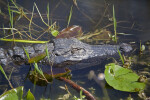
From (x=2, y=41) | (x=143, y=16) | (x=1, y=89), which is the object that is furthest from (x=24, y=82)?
(x=143, y=16)

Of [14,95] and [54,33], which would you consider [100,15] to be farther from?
[14,95]

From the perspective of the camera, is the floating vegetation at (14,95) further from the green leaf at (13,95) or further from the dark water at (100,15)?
the dark water at (100,15)

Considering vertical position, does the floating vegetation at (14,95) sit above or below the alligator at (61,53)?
below

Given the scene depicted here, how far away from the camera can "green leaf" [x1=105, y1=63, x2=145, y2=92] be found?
1881mm

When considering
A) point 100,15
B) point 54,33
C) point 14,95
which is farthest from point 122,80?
point 100,15

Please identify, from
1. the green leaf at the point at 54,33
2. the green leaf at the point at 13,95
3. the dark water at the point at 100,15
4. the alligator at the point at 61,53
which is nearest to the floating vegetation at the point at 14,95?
the green leaf at the point at 13,95

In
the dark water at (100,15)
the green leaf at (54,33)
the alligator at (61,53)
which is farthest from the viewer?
the dark water at (100,15)

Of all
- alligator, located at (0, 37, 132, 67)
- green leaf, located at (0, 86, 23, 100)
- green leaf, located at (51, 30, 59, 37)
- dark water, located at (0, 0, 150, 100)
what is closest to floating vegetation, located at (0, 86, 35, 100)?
green leaf, located at (0, 86, 23, 100)

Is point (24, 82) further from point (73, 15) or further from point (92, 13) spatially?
point (92, 13)

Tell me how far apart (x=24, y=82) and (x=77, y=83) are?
56 cm

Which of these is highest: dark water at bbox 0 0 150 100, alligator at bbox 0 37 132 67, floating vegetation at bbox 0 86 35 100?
dark water at bbox 0 0 150 100

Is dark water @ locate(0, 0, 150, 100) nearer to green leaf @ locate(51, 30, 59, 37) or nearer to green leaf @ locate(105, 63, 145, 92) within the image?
green leaf @ locate(51, 30, 59, 37)

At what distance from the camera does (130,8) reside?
3.89m

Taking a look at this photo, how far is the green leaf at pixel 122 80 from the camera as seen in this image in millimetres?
1881
